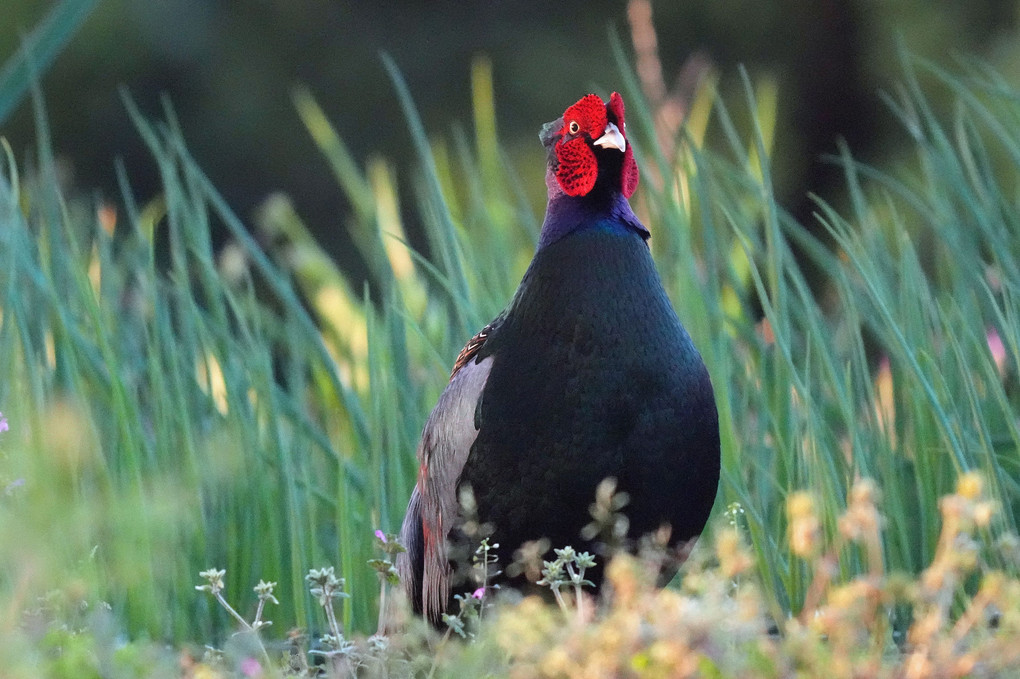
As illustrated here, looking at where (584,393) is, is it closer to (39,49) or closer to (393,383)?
(393,383)

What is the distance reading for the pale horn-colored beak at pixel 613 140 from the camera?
7.39 feet

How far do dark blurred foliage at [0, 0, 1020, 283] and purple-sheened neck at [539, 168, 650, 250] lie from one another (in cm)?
678

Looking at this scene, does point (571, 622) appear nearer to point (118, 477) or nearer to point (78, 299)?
point (118, 477)

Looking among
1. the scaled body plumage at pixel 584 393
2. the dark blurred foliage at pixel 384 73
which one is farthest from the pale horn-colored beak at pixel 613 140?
the dark blurred foliage at pixel 384 73

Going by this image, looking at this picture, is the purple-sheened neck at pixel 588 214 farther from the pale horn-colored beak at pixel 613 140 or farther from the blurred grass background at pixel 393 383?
the blurred grass background at pixel 393 383

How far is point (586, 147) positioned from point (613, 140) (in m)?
0.05

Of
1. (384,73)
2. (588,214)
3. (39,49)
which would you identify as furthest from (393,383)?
(384,73)

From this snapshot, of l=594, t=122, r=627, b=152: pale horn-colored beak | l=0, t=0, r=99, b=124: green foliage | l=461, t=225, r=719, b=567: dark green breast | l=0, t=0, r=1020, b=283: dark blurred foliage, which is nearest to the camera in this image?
l=461, t=225, r=719, b=567: dark green breast

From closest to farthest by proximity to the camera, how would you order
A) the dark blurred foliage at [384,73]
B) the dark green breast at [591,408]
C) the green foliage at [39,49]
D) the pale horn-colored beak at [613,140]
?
the dark green breast at [591,408] < the pale horn-colored beak at [613,140] < the green foliage at [39,49] < the dark blurred foliage at [384,73]

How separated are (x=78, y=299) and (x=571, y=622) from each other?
5.66 ft

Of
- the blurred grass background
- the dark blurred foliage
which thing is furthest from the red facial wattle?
the dark blurred foliage

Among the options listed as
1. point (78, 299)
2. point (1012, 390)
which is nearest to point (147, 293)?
point (78, 299)

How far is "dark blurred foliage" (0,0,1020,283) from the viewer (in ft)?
30.5

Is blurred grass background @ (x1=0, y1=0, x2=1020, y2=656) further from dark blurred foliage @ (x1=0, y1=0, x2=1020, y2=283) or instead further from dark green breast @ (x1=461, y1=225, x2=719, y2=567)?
dark blurred foliage @ (x1=0, y1=0, x2=1020, y2=283)
